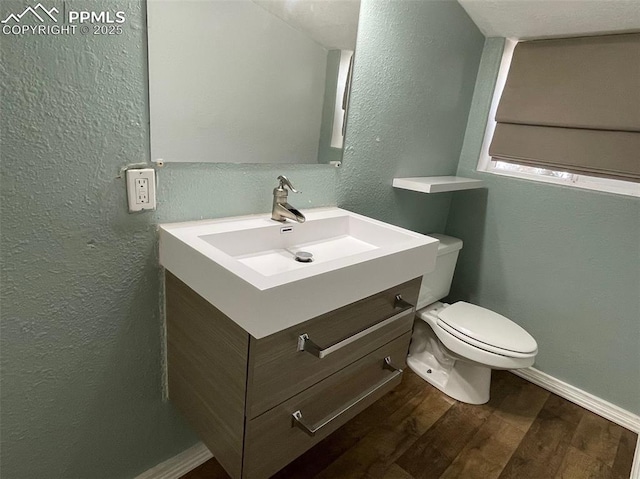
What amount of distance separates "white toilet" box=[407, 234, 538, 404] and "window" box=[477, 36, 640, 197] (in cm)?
45

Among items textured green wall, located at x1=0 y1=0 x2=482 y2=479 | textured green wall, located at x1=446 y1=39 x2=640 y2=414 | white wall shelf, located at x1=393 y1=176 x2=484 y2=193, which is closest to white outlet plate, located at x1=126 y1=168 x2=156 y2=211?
textured green wall, located at x1=0 y1=0 x2=482 y2=479

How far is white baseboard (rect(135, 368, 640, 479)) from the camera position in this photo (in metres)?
1.26

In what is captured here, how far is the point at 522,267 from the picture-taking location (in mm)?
1921

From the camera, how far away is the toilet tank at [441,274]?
6.08ft

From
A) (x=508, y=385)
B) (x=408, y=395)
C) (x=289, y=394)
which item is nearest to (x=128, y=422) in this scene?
(x=289, y=394)

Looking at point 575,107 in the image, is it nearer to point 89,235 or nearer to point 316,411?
point 316,411

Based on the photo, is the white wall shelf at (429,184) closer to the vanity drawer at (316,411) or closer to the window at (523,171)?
the window at (523,171)

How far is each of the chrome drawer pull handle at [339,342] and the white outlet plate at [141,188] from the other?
1.73ft

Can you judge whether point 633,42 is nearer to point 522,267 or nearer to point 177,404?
point 522,267

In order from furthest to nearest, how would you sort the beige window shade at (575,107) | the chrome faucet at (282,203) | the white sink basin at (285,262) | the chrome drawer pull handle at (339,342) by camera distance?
the beige window shade at (575,107) < the chrome faucet at (282,203) < the chrome drawer pull handle at (339,342) < the white sink basin at (285,262)

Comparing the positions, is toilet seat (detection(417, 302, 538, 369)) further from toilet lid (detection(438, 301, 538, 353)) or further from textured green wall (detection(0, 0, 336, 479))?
textured green wall (detection(0, 0, 336, 479))

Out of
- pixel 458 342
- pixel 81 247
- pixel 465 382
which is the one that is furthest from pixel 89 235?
pixel 465 382

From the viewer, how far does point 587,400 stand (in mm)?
1817

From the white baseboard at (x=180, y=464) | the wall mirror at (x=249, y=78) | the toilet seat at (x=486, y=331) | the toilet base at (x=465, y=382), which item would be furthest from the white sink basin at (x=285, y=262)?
the toilet base at (x=465, y=382)
